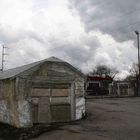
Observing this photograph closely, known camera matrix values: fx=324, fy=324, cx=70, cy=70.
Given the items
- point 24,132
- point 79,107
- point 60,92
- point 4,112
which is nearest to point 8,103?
point 4,112

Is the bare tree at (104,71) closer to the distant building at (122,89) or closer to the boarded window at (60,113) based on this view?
the distant building at (122,89)

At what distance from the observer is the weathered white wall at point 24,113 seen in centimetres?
1720

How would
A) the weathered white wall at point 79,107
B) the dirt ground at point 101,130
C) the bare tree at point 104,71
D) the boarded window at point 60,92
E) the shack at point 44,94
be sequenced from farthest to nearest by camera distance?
the bare tree at point 104,71, the weathered white wall at point 79,107, the boarded window at point 60,92, the shack at point 44,94, the dirt ground at point 101,130

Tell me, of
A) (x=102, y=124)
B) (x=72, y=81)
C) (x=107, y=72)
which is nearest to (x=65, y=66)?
(x=72, y=81)

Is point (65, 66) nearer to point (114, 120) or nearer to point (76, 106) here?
point (76, 106)

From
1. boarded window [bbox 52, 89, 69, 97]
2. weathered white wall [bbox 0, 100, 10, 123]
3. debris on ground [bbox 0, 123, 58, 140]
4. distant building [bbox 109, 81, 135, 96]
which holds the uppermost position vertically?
distant building [bbox 109, 81, 135, 96]

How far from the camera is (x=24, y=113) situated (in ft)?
56.8

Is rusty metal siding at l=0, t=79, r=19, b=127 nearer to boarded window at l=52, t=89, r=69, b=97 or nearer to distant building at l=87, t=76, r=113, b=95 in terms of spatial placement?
boarded window at l=52, t=89, r=69, b=97

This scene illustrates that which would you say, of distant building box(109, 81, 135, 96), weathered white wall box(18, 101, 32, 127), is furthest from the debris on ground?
distant building box(109, 81, 135, 96)

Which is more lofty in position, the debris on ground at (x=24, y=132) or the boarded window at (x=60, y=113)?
the boarded window at (x=60, y=113)

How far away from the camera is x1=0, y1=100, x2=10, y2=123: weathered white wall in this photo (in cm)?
1932

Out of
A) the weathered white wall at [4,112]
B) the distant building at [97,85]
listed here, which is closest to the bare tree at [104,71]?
the distant building at [97,85]

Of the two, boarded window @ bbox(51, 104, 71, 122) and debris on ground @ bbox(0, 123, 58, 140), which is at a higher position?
boarded window @ bbox(51, 104, 71, 122)

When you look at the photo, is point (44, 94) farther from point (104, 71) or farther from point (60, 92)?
point (104, 71)
